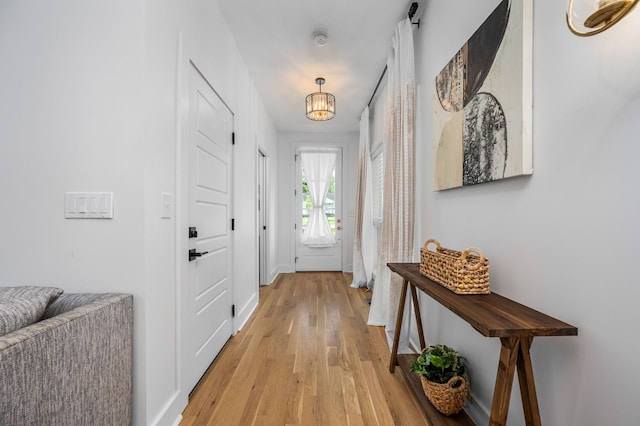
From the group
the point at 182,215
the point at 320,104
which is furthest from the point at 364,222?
the point at 182,215

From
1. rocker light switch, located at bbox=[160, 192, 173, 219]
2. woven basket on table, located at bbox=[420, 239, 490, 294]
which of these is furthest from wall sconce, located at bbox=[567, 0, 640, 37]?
rocker light switch, located at bbox=[160, 192, 173, 219]

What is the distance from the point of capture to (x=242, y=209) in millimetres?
2916

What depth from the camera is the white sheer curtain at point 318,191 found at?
532 cm

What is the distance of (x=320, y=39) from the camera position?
2.57 metres

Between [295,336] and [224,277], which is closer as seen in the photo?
[224,277]

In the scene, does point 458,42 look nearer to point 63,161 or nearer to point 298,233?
point 63,161

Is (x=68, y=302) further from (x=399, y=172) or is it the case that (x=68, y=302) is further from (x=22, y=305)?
(x=399, y=172)

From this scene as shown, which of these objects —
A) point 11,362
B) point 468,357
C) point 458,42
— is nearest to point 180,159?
point 11,362

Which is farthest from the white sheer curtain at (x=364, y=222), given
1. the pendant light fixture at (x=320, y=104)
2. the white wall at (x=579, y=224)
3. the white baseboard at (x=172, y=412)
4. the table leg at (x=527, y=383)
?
the table leg at (x=527, y=383)

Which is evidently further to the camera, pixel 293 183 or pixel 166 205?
pixel 293 183

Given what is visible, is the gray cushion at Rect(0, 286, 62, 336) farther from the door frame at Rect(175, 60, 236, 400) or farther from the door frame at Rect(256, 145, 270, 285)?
the door frame at Rect(256, 145, 270, 285)

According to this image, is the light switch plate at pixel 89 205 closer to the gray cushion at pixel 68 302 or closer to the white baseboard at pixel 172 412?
the gray cushion at pixel 68 302

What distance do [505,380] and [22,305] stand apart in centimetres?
160

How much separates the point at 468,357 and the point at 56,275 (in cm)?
205
